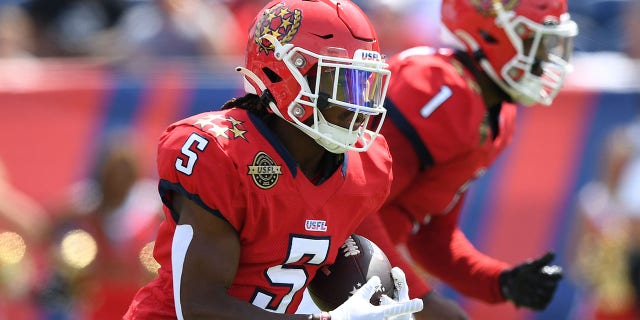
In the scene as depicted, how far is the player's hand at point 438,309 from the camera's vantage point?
3.90 metres

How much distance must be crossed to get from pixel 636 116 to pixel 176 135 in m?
4.27

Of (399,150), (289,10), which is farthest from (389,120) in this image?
(289,10)

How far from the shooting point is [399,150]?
407 cm

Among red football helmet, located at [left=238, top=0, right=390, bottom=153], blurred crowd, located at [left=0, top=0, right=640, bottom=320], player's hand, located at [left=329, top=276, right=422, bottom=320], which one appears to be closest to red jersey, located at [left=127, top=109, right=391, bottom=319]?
red football helmet, located at [left=238, top=0, right=390, bottom=153]

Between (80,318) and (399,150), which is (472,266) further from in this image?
(80,318)

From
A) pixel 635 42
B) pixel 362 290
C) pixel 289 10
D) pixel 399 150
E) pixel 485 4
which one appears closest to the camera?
pixel 362 290

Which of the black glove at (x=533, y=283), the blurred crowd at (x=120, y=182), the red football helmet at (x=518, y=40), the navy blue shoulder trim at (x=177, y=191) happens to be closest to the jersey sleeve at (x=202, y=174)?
the navy blue shoulder trim at (x=177, y=191)

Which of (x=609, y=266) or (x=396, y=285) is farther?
(x=609, y=266)

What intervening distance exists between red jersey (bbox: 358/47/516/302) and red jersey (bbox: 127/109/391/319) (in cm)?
56

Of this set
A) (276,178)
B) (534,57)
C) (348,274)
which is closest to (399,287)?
(348,274)

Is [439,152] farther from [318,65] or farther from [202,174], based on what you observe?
[202,174]

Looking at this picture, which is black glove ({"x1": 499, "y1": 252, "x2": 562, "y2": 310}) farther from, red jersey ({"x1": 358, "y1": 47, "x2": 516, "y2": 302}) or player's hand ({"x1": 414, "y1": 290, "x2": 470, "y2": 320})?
player's hand ({"x1": 414, "y1": 290, "x2": 470, "y2": 320})

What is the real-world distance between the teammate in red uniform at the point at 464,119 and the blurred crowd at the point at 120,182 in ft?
6.20

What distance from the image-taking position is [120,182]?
609 centimetres
